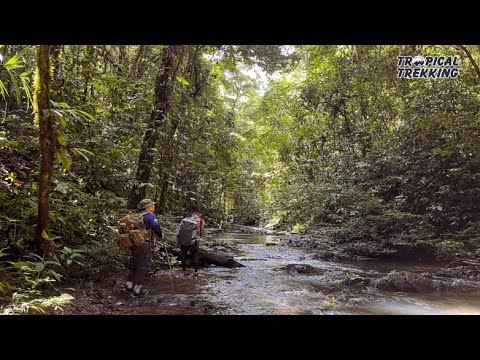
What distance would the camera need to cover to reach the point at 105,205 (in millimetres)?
4527

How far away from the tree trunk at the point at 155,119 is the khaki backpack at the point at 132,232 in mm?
1168

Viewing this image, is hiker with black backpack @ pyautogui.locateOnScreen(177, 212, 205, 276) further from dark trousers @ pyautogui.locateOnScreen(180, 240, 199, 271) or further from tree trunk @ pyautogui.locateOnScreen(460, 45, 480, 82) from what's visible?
tree trunk @ pyautogui.locateOnScreen(460, 45, 480, 82)

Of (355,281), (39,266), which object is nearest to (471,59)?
(355,281)

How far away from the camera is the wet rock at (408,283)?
4559 mm

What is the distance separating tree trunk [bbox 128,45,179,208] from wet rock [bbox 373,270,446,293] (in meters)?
3.42

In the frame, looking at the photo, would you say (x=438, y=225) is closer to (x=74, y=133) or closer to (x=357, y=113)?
(x=357, y=113)

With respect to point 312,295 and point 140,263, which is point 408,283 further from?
point 140,263

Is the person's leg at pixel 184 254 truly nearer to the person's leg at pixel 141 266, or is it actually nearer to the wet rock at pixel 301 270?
the person's leg at pixel 141 266

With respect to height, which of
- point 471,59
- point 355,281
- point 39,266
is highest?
point 471,59

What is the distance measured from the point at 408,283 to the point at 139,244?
328 centimetres

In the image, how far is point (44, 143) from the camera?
3.28m

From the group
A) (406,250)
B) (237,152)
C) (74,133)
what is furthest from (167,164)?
(406,250)

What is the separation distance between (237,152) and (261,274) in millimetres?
2872

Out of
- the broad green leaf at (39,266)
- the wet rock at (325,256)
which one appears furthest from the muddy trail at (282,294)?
the wet rock at (325,256)
